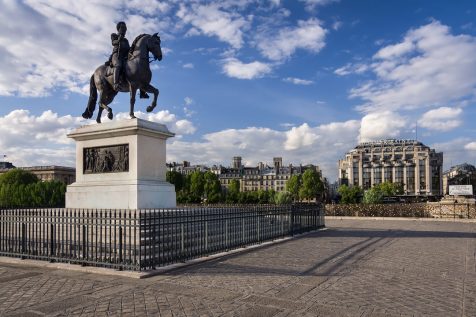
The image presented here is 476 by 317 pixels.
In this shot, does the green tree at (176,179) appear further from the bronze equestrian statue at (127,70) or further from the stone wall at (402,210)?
the bronze equestrian statue at (127,70)

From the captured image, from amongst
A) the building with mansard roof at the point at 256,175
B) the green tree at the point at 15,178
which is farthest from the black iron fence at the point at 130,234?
the building with mansard roof at the point at 256,175

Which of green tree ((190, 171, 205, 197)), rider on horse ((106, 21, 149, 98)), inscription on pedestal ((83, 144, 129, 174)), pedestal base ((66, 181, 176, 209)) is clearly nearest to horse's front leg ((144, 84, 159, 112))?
rider on horse ((106, 21, 149, 98))

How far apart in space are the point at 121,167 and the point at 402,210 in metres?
29.7

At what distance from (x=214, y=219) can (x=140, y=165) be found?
4.69 m

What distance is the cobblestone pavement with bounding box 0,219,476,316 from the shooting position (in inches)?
298

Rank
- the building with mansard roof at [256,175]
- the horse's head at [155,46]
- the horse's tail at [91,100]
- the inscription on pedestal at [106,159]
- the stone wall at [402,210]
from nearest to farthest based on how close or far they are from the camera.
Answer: the inscription on pedestal at [106,159]
the horse's head at [155,46]
the horse's tail at [91,100]
the stone wall at [402,210]
the building with mansard roof at [256,175]

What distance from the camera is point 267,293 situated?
872 cm

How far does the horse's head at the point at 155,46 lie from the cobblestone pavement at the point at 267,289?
33.1ft

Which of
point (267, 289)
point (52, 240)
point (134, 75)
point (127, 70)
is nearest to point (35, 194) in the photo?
point (127, 70)

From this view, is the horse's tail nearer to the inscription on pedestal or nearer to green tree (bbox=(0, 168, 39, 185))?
the inscription on pedestal

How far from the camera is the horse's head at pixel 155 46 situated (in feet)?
61.7

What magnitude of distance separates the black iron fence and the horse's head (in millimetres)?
7610

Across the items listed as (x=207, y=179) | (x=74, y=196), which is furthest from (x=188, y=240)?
(x=207, y=179)

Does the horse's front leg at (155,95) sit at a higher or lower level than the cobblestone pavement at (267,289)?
higher
